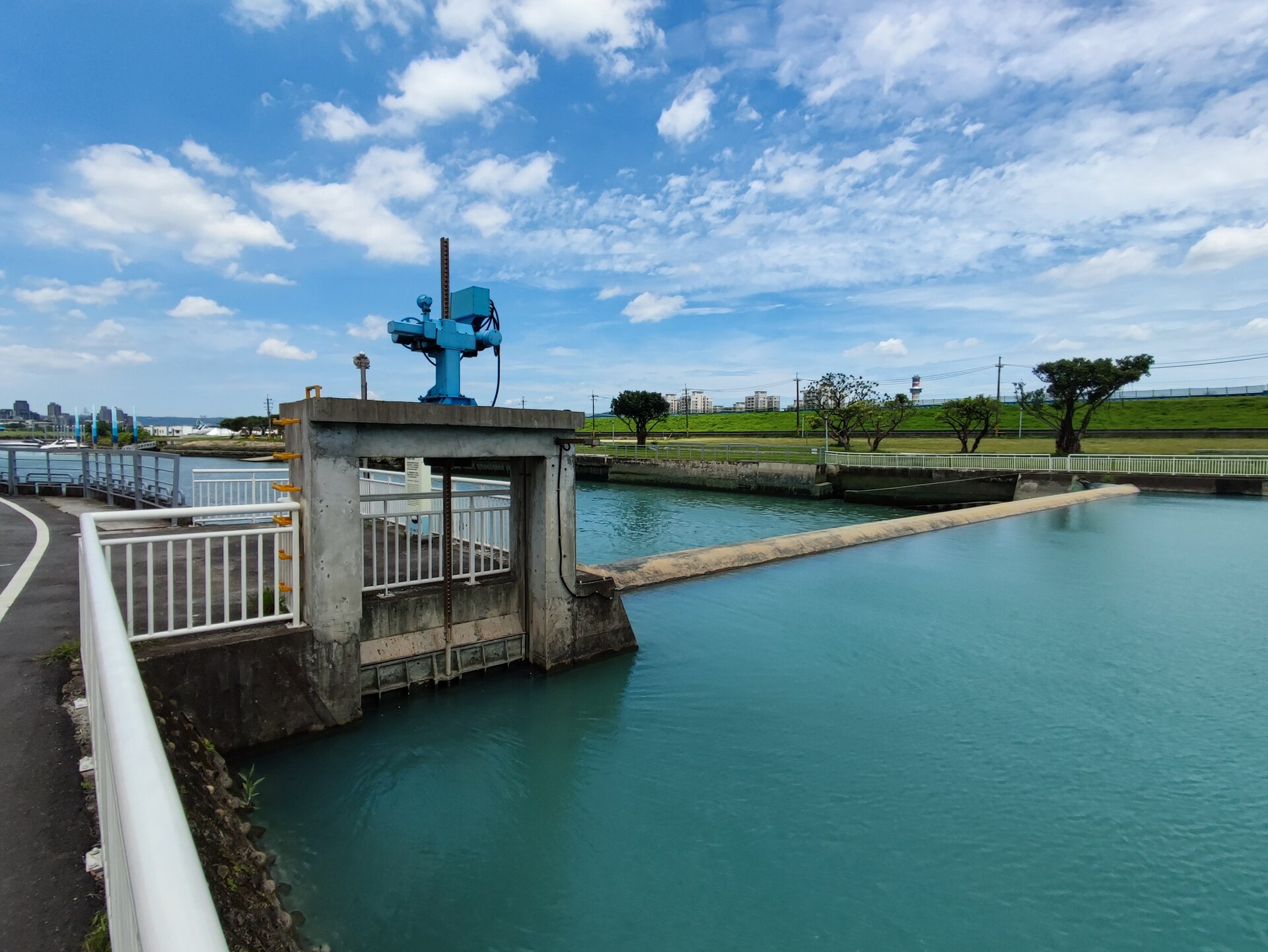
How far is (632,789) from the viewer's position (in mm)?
5215

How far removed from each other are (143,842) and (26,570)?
8.51 metres

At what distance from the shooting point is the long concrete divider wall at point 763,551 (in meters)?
11.3

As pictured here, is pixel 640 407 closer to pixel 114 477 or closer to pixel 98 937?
pixel 114 477

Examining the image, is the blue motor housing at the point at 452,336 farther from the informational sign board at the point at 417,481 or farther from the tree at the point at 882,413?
the tree at the point at 882,413

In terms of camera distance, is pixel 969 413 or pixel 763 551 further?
pixel 969 413

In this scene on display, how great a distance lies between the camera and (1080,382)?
36562mm

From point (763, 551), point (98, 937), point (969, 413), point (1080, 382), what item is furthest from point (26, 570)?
point (969, 413)

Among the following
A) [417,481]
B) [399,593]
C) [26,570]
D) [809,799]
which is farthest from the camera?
[417,481]

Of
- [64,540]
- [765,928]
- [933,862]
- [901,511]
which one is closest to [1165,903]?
[933,862]

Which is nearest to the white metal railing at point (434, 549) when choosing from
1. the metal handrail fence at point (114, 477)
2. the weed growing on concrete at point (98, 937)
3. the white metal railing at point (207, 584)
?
the white metal railing at point (207, 584)

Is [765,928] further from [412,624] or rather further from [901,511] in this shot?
[901,511]

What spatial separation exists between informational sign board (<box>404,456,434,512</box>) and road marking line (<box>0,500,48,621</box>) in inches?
151

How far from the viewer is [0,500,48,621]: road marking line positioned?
6.02 meters

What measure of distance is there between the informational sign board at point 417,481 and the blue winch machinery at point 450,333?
5.54 feet
